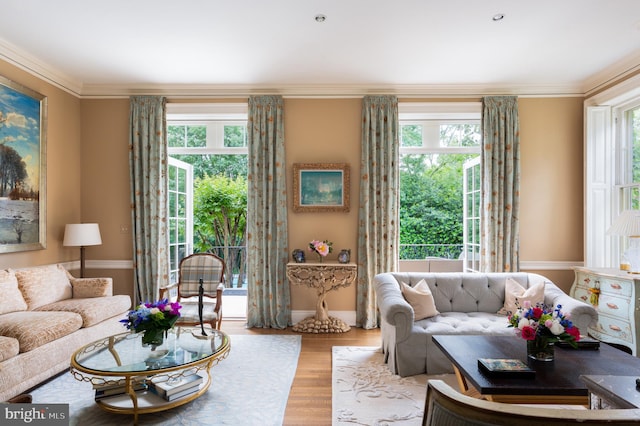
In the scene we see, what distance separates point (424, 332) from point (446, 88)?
10.4 feet

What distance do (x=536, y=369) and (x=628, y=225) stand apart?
2.42 meters

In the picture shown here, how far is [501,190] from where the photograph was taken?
477cm

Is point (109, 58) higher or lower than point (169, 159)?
higher

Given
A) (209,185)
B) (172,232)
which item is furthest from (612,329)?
(209,185)

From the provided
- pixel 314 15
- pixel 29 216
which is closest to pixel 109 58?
pixel 29 216

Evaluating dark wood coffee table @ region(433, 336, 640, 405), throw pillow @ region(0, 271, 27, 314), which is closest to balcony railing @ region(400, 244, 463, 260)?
dark wood coffee table @ region(433, 336, 640, 405)

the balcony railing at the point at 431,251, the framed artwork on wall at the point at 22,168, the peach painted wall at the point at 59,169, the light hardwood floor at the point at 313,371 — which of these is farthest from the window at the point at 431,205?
the framed artwork on wall at the point at 22,168

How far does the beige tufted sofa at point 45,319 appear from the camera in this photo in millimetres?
2746

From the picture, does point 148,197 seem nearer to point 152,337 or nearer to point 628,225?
point 152,337

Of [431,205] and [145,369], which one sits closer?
[145,369]

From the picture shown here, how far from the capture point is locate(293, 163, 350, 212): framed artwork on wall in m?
4.88

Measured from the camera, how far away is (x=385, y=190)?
15.8ft

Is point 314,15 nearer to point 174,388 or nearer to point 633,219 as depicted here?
point 174,388

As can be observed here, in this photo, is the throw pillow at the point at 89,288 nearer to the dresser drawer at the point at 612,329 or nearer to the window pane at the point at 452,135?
the window pane at the point at 452,135
